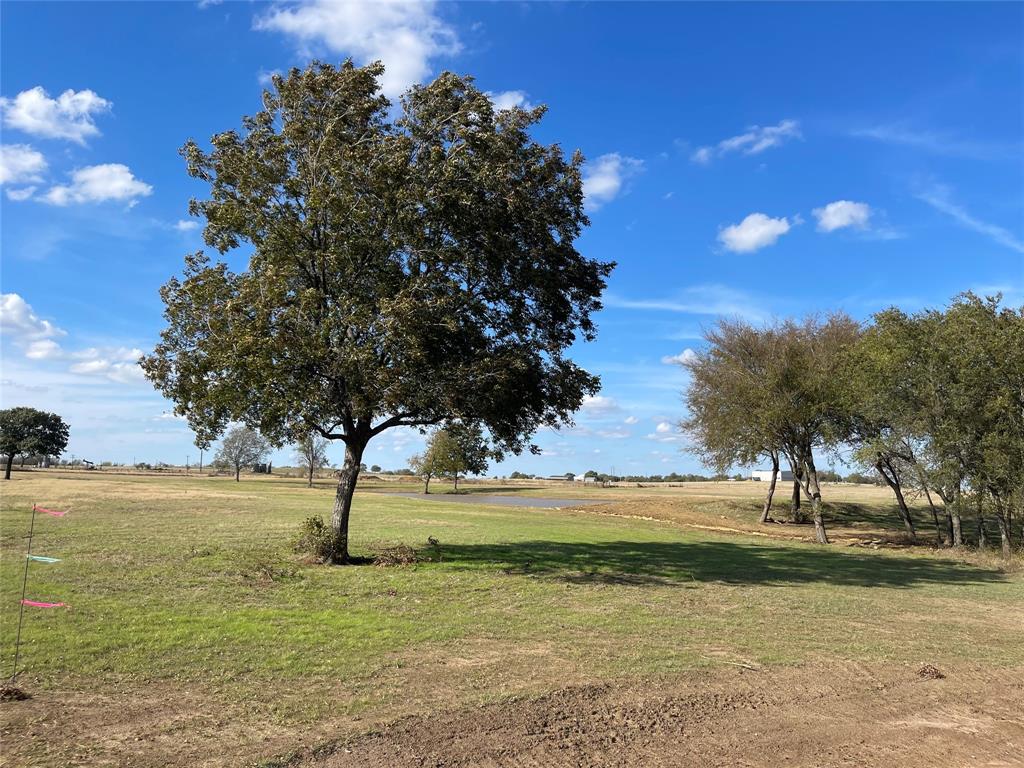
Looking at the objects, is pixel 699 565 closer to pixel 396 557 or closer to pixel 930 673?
pixel 396 557

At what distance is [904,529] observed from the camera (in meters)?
41.2

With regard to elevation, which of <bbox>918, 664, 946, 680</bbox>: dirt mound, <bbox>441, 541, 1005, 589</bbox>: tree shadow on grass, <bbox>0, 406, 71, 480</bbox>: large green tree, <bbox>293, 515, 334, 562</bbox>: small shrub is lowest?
<bbox>441, 541, 1005, 589</bbox>: tree shadow on grass

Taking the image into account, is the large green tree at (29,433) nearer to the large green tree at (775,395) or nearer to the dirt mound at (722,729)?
the large green tree at (775,395)

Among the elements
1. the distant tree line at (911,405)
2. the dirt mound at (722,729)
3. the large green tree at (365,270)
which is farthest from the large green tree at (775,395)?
the dirt mound at (722,729)

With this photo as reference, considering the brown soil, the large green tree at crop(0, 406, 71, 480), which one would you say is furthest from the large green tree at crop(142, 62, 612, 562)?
the large green tree at crop(0, 406, 71, 480)

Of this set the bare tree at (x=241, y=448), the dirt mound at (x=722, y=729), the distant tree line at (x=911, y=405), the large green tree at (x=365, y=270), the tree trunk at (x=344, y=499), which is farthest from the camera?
the bare tree at (x=241, y=448)

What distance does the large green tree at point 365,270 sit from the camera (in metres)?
13.7

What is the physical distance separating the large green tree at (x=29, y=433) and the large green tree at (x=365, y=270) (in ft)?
223

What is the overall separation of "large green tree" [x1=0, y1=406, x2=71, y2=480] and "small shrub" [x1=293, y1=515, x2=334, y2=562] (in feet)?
219

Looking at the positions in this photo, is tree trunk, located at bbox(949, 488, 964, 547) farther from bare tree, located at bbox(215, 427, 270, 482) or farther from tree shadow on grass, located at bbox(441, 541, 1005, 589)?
bare tree, located at bbox(215, 427, 270, 482)

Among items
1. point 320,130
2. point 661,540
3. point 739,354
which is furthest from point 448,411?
point 739,354

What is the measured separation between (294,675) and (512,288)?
36.1 feet

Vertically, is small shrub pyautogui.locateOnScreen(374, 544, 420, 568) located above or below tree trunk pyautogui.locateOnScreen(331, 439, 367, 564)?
below

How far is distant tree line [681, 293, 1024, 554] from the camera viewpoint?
2419 cm
